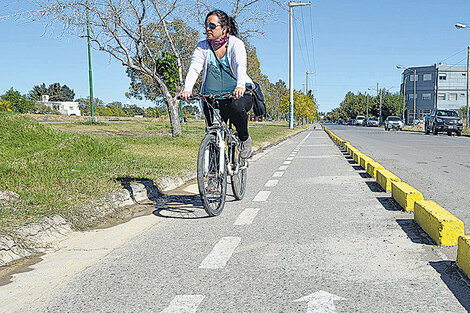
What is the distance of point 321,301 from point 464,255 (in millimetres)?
1069

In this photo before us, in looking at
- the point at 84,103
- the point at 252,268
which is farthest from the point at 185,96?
the point at 84,103

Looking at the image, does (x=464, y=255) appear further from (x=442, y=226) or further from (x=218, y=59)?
(x=218, y=59)

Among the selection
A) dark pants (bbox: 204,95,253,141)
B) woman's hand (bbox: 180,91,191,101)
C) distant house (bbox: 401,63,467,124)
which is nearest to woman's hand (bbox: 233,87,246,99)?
dark pants (bbox: 204,95,253,141)

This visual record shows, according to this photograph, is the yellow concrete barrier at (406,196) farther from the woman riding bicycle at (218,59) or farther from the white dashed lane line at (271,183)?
the white dashed lane line at (271,183)

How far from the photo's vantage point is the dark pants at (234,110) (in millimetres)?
5047

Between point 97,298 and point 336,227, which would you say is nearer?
point 97,298

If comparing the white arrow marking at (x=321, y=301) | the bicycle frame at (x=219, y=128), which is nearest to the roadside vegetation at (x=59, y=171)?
the bicycle frame at (x=219, y=128)

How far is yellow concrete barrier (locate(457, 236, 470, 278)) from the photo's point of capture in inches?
115

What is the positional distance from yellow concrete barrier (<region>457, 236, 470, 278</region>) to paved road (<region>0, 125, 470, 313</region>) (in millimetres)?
83

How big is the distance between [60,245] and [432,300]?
118 inches

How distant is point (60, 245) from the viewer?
13.3ft

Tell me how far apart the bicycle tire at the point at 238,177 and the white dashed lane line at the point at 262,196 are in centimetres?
22

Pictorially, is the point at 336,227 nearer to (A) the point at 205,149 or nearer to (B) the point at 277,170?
(A) the point at 205,149

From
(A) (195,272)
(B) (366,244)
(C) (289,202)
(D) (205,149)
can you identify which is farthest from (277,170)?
(A) (195,272)
